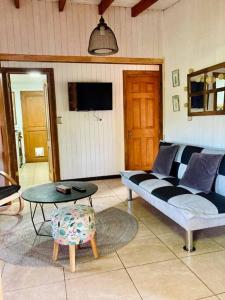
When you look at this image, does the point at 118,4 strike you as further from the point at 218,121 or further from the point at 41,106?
the point at 41,106

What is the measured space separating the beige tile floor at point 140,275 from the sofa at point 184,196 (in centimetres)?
22

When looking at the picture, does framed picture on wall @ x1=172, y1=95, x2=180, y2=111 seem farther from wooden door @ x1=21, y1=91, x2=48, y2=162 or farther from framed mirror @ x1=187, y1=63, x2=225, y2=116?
wooden door @ x1=21, y1=91, x2=48, y2=162

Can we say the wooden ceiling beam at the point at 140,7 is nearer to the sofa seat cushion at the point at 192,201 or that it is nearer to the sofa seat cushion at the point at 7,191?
the sofa seat cushion at the point at 192,201

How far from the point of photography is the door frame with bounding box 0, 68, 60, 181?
160 inches

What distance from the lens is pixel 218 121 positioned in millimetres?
3049

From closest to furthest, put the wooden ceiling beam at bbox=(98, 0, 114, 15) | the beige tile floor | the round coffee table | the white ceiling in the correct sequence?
the beige tile floor < the round coffee table < the wooden ceiling beam at bbox=(98, 0, 114, 15) < the white ceiling

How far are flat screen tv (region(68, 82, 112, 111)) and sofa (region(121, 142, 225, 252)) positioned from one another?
5.93 feet

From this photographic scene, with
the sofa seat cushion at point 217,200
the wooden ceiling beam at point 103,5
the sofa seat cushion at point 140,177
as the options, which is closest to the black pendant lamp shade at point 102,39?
the wooden ceiling beam at point 103,5

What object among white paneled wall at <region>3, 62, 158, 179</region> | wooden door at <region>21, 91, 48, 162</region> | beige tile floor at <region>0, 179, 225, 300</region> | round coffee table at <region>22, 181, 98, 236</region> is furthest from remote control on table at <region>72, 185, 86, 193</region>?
wooden door at <region>21, 91, 48, 162</region>

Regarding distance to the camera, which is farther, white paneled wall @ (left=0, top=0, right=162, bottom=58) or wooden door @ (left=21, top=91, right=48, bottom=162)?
wooden door @ (left=21, top=91, right=48, bottom=162)

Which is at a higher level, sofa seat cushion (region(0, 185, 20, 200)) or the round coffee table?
the round coffee table

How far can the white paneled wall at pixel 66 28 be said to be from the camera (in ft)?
11.6

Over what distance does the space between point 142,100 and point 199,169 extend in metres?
2.79

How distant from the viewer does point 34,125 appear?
759 centimetres
